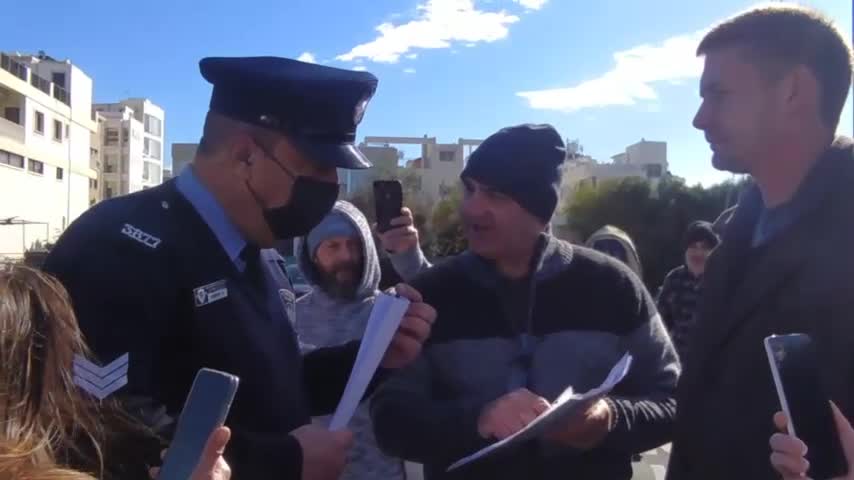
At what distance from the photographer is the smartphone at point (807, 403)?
1.59 metres

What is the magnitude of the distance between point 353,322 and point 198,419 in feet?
7.92

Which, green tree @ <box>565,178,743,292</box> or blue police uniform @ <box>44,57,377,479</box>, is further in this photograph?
green tree @ <box>565,178,743,292</box>

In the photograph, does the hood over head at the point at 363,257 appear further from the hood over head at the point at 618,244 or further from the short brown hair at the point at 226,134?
the hood over head at the point at 618,244

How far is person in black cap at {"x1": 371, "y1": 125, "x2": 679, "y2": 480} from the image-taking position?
8.28 ft

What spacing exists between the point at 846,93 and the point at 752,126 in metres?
0.30

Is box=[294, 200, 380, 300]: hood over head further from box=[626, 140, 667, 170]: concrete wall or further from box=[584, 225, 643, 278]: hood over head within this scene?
box=[626, 140, 667, 170]: concrete wall

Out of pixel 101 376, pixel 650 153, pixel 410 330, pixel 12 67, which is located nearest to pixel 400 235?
pixel 410 330

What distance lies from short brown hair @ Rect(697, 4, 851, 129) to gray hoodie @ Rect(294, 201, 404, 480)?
2111 mm

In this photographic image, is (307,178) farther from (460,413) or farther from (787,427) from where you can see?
(787,427)

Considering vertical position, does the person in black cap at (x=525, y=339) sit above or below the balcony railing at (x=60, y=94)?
below

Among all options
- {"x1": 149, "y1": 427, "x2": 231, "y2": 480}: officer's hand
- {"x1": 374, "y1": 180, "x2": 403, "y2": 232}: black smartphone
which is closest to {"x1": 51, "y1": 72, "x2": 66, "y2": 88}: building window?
{"x1": 374, "y1": 180, "x2": 403, "y2": 232}: black smartphone

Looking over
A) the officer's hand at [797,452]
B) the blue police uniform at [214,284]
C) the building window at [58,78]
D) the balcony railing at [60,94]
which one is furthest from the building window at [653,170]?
the officer's hand at [797,452]

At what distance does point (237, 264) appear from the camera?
2068 millimetres

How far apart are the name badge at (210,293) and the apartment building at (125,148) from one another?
55630 millimetres
